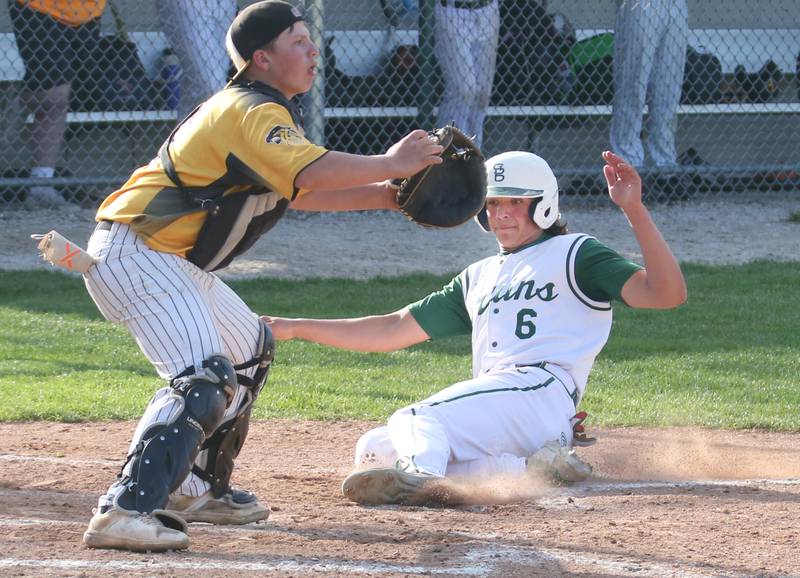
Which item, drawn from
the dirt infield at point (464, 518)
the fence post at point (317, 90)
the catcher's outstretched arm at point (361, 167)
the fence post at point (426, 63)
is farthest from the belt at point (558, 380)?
the fence post at point (426, 63)

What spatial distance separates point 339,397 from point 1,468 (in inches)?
72.2

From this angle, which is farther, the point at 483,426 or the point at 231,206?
the point at 483,426

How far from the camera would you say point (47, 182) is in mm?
8984

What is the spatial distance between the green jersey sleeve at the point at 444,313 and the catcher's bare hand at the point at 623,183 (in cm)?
82

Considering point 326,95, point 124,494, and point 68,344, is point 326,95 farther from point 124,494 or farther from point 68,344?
point 124,494

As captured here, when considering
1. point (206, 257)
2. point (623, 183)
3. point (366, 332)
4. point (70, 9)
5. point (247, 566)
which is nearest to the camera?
point (247, 566)

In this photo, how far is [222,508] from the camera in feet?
12.6

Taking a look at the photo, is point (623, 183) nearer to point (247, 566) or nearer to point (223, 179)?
point (223, 179)

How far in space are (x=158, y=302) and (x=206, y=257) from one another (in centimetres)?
20

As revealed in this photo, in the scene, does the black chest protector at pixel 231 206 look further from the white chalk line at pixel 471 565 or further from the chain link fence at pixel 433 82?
the chain link fence at pixel 433 82

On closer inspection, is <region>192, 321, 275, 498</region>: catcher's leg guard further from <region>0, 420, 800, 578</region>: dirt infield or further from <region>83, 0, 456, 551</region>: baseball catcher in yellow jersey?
<region>0, 420, 800, 578</region>: dirt infield

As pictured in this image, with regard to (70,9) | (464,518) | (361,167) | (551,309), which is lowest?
(464,518)

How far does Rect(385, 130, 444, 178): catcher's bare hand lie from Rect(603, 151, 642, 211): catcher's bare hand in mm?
927

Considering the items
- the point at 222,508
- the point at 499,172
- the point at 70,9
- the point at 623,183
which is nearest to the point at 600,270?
the point at 623,183
